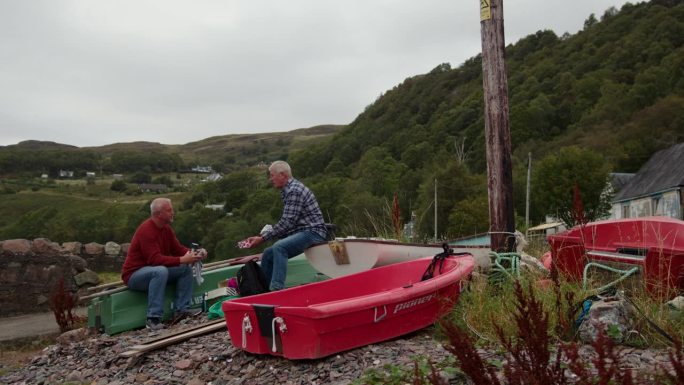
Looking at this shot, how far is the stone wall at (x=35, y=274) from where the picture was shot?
1116 centimetres

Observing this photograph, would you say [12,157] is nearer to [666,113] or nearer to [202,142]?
[666,113]

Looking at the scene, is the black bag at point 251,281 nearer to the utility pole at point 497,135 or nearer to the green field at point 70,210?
the utility pole at point 497,135

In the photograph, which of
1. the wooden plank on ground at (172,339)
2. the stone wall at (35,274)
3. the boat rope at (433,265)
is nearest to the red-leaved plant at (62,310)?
the stone wall at (35,274)

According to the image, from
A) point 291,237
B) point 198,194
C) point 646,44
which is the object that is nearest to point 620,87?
point 646,44

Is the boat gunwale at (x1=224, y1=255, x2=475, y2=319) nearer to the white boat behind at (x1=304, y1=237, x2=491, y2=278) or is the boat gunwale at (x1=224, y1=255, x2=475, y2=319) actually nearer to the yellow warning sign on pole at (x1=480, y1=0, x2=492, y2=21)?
Answer: the white boat behind at (x1=304, y1=237, x2=491, y2=278)

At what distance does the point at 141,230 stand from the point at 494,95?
14.3 feet

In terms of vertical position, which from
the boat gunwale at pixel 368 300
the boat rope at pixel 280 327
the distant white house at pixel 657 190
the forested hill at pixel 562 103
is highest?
the forested hill at pixel 562 103

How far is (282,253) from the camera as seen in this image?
22.9 ft

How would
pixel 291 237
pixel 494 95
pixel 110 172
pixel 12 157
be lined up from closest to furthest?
pixel 494 95 < pixel 291 237 < pixel 12 157 < pixel 110 172

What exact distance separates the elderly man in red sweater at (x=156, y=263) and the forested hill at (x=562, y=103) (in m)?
55.8

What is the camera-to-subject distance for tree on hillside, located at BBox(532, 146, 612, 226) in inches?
1960

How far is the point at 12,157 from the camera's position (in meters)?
77.8

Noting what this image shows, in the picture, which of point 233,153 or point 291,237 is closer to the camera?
point 291,237

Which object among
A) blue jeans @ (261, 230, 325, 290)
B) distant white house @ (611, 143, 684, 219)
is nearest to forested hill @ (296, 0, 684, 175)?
distant white house @ (611, 143, 684, 219)
